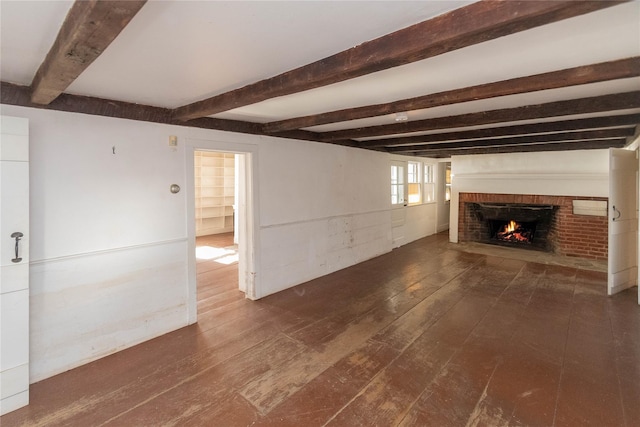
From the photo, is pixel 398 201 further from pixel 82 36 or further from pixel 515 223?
pixel 82 36

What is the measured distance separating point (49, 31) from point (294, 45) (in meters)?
1.13

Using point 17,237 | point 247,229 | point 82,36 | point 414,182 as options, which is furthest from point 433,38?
point 414,182

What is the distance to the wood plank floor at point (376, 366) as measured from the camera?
189 centimetres

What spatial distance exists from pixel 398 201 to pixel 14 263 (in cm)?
606

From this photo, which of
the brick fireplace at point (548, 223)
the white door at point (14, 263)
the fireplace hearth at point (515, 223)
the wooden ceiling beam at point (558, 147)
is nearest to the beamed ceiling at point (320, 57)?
the white door at point (14, 263)

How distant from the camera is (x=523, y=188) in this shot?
19.7ft

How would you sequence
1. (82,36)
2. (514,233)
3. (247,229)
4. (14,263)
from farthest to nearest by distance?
(514,233), (247,229), (14,263), (82,36)

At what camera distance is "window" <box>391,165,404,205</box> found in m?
6.54

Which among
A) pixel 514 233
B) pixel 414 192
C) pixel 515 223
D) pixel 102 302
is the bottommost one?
pixel 102 302

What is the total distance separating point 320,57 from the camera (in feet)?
5.55

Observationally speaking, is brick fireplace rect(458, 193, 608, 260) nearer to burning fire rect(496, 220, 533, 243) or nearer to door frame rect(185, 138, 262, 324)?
burning fire rect(496, 220, 533, 243)

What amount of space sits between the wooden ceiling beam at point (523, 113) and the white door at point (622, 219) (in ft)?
5.41

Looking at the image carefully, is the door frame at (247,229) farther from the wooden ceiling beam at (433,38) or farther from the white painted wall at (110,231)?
the wooden ceiling beam at (433,38)

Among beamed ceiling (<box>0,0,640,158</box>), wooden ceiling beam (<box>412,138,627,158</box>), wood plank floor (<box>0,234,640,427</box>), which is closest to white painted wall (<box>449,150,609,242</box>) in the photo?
wooden ceiling beam (<box>412,138,627,158</box>)
